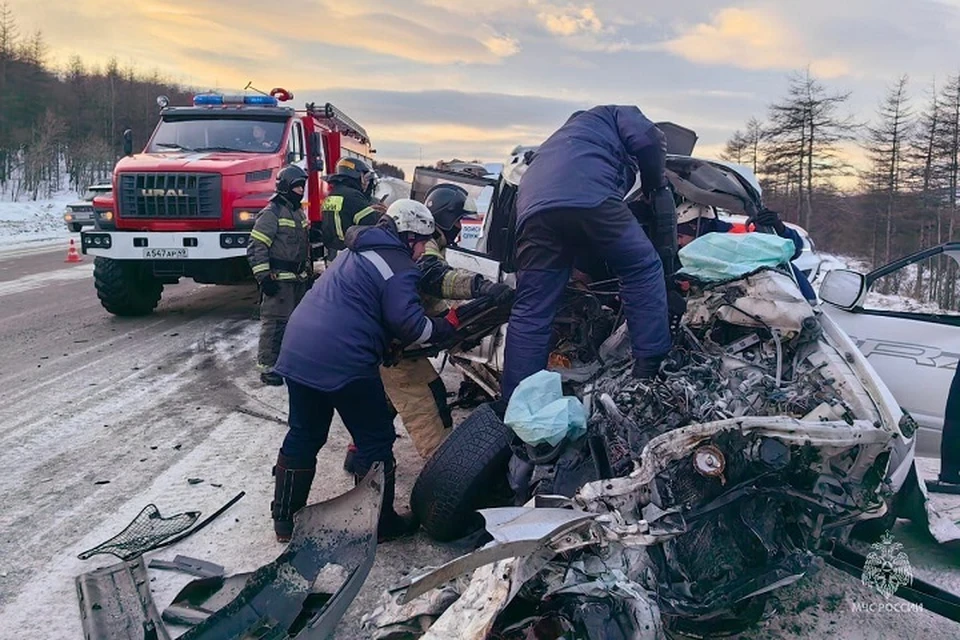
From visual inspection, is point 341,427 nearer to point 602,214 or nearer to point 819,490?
point 602,214

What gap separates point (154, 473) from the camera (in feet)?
14.1

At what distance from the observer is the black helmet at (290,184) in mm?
6543

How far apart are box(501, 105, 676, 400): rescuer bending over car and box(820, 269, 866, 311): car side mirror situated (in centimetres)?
97

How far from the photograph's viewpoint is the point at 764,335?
3.26m

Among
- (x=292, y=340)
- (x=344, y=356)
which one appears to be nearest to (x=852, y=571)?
(x=344, y=356)

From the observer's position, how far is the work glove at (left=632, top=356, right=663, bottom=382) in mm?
3318

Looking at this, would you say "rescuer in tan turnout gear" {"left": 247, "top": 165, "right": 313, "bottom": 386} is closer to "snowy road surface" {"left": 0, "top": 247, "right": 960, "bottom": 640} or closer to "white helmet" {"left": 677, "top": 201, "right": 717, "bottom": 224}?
"snowy road surface" {"left": 0, "top": 247, "right": 960, "bottom": 640}

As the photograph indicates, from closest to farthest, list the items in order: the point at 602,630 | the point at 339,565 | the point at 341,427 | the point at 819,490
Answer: the point at 602,630 → the point at 819,490 → the point at 339,565 → the point at 341,427

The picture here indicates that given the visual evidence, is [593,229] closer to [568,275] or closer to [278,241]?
[568,275]

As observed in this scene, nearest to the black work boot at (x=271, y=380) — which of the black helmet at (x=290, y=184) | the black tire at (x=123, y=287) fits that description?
the black helmet at (x=290, y=184)

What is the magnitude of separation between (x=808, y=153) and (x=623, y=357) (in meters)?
32.5

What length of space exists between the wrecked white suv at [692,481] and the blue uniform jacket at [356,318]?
0.57 metres

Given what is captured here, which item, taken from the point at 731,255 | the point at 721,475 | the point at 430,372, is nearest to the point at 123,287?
the point at 430,372

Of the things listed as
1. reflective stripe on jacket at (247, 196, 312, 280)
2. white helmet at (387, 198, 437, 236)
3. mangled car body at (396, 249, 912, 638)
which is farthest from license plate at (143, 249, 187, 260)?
mangled car body at (396, 249, 912, 638)
